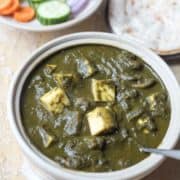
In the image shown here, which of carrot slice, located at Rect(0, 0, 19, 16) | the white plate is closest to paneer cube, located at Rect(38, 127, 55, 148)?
the white plate

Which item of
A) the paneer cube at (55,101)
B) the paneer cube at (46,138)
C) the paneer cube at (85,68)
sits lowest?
the paneer cube at (46,138)

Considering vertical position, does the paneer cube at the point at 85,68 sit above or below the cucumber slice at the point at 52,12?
below

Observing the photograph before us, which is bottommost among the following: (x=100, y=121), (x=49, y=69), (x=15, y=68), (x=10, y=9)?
(x=100, y=121)

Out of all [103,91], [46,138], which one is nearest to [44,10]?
[103,91]

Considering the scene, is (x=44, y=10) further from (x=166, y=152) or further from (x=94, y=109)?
(x=166, y=152)

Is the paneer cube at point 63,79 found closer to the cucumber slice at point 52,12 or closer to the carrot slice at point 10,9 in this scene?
the cucumber slice at point 52,12

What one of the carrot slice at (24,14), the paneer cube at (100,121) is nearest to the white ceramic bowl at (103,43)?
the paneer cube at (100,121)
